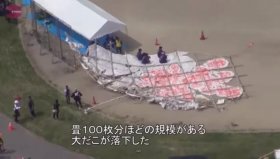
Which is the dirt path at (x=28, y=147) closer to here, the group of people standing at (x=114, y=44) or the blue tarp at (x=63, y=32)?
the blue tarp at (x=63, y=32)

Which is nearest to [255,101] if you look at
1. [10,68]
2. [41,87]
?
[41,87]

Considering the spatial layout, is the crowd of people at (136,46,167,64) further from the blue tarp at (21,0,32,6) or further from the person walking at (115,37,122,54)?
the blue tarp at (21,0,32,6)

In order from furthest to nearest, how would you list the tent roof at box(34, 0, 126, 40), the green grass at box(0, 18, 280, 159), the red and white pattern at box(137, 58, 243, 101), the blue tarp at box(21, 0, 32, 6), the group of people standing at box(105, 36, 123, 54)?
the blue tarp at box(21, 0, 32, 6)
the group of people standing at box(105, 36, 123, 54)
the tent roof at box(34, 0, 126, 40)
the red and white pattern at box(137, 58, 243, 101)
the green grass at box(0, 18, 280, 159)

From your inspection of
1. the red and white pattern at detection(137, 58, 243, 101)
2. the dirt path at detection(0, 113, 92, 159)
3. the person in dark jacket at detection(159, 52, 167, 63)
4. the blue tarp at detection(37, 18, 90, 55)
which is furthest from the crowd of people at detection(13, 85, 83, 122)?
the person in dark jacket at detection(159, 52, 167, 63)

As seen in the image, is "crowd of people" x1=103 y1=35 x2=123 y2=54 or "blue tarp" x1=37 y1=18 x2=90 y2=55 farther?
"blue tarp" x1=37 y1=18 x2=90 y2=55

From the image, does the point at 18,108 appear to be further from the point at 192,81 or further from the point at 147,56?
the point at 192,81

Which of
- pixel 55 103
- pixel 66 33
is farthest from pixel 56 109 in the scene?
pixel 66 33
